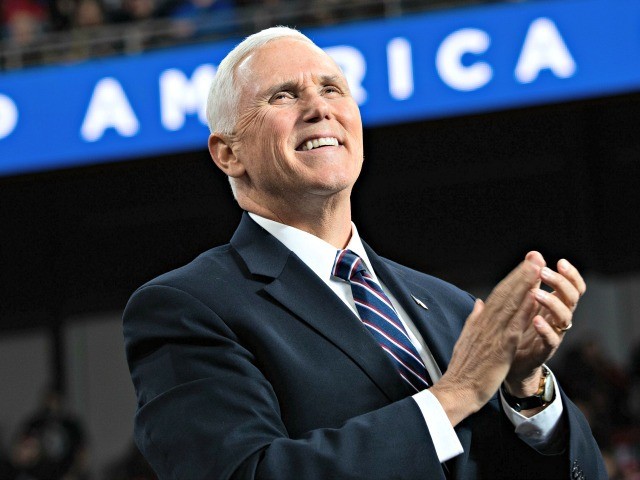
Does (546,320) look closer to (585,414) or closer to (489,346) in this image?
(489,346)

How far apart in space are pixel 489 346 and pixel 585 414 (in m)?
4.39

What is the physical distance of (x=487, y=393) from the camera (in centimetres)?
147

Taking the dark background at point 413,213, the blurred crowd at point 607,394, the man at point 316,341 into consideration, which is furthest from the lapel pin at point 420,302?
the dark background at point 413,213

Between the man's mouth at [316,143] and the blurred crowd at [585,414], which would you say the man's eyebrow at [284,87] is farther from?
the blurred crowd at [585,414]

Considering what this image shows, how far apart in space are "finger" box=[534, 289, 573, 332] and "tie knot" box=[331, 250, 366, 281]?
292 mm

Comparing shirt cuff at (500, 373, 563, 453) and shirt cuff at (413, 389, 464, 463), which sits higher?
shirt cuff at (413, 389, 464, 463)

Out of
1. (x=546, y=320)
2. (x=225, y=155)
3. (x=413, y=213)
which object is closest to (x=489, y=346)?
(x=546, y=320)

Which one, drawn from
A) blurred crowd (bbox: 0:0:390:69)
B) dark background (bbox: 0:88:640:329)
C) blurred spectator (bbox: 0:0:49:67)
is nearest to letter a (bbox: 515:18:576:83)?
blurred crowd (bbox: 0:0:390:69)

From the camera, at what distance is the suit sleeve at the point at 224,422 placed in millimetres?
1411

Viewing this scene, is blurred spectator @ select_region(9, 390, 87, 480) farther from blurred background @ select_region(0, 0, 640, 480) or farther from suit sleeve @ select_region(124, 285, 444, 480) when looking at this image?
suit sleeve @ select_region(124, 285, 444, 480)

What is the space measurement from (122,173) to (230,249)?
18.4 feet

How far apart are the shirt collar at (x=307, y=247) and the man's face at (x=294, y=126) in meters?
0.04

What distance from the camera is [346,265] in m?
1.69

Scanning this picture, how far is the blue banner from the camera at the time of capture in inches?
224
